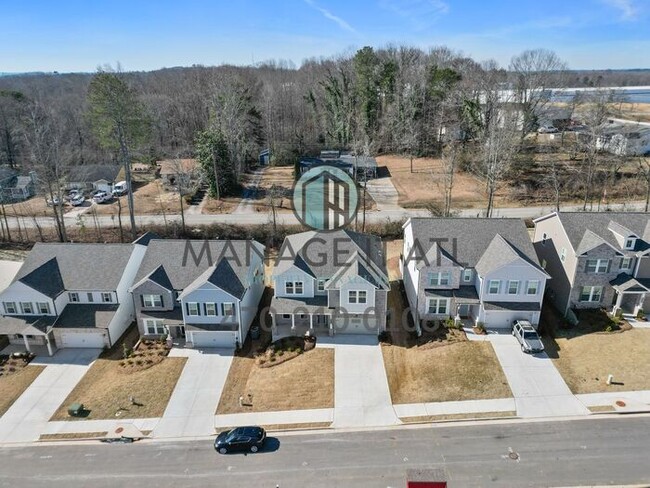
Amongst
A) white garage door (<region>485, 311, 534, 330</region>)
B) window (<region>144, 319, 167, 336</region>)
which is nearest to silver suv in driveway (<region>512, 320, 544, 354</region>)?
white garage door (<region>485, 311, 534, 330</region>)

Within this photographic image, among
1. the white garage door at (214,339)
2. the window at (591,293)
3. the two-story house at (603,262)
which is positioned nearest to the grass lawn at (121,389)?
the white garage door at (214,339)

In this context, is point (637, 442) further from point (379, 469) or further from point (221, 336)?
point (221, 336)

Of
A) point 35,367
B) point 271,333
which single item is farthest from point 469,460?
point 35,367

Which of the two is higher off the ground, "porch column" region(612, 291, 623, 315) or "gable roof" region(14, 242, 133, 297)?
"gable roof" region(14, 242, 133, 297)

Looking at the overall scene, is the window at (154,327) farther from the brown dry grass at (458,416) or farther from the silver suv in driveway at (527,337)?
the silver suv in driveway at (527,337)

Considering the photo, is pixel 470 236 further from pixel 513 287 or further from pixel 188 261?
pixel 188 261

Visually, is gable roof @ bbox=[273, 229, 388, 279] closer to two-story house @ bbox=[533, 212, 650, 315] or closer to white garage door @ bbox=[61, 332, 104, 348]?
white garage door @ bbox=[61, 332, 104, 348]
